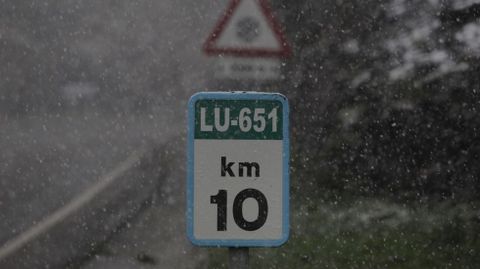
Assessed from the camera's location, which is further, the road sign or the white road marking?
the white road marking

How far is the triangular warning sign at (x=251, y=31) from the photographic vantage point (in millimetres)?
5617

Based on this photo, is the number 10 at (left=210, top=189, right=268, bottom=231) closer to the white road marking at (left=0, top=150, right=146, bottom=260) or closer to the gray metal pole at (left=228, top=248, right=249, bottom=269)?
the gray metal pole at (left=228, top=248, right=249, bottom=269)

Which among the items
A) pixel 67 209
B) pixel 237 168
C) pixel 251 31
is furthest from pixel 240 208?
pixel 67 209

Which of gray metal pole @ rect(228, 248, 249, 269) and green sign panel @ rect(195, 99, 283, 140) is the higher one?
green sign panel @ rect(195, 99, 283, 140)

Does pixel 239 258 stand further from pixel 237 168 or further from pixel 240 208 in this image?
pixel 237 168

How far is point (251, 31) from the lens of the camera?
18.4 ft

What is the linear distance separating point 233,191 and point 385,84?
733 cm

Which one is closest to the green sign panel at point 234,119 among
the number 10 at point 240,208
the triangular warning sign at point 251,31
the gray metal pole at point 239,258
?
the number 10 at point 240,208

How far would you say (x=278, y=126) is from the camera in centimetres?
304

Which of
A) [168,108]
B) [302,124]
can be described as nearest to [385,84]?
[302,124]

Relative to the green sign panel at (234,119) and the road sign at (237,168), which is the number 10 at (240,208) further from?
the green sign panel at (234,119)

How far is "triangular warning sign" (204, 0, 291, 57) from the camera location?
221 inches

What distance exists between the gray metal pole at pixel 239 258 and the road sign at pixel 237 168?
0.14ft

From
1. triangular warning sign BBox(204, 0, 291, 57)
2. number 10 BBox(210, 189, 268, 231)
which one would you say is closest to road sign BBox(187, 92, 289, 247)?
number 10 BBox(210, 189, 268, 231)
